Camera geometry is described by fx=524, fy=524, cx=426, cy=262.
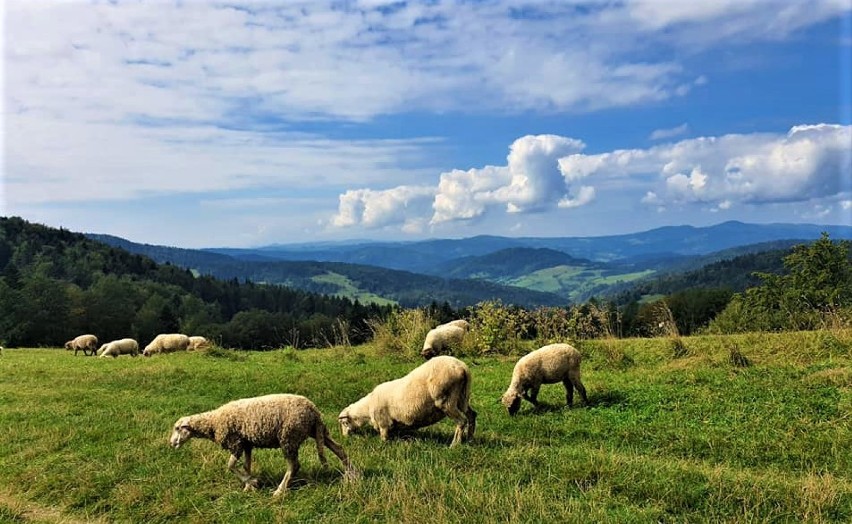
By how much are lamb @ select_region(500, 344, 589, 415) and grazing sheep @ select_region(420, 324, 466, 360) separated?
394 inches

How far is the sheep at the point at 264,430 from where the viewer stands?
26.9 feet

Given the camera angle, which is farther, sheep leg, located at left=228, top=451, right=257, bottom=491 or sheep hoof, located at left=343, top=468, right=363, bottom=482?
sheep leg, located at left=228, top=451, right=257, bottom=491

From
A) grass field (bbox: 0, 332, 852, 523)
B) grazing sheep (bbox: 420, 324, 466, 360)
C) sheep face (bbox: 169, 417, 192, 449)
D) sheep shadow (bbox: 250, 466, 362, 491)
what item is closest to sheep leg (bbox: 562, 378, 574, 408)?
grass field (bbox: 0, 332, 852, 523)

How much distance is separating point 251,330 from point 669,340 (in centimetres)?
9020

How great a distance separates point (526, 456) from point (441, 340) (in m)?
14.8

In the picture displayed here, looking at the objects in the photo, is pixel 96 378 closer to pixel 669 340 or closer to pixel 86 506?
pixel 86 506

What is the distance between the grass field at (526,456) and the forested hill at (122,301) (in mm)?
15709

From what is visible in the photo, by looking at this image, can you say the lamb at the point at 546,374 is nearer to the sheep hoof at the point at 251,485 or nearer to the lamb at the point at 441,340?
the sheep hoof at the point at 251,485

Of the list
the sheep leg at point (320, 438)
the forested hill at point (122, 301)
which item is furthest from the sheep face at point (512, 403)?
the forested hill at point (122, 301)

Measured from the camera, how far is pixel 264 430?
27.2ft

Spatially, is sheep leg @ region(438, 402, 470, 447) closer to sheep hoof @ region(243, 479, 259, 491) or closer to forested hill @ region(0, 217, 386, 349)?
sheep hoof @ region(243, 479, 259, 491)

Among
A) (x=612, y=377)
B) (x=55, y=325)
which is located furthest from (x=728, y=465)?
(x=55, y=325)

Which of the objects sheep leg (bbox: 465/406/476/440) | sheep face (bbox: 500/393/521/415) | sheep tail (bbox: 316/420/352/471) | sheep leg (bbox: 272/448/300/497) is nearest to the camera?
sheep leg (bbox: 272/448/300/497)

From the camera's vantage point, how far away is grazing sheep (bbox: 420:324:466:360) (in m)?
23.3
